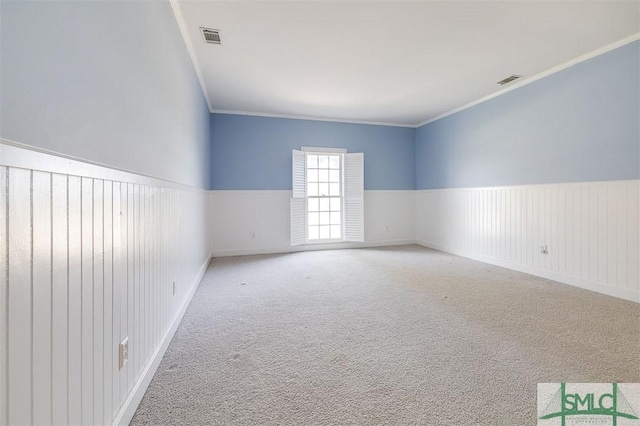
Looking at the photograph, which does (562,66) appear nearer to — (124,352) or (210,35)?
(210,35)

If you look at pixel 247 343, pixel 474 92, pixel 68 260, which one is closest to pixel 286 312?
pixel 247 343

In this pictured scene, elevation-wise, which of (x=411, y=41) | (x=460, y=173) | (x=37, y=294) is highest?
(x=411, y=41)

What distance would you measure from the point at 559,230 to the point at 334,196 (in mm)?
3439

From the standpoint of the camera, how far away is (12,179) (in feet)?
2.07

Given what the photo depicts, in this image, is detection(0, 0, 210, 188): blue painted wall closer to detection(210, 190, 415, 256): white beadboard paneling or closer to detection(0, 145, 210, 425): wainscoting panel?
detection(0, 145, 210, 425): wainscoting panel

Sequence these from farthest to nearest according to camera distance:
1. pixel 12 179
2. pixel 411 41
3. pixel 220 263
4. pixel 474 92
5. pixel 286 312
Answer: pixel 220 263 → pixel 474 92 → pixel 411 41 → pixel 286 312 → pixel 12 179

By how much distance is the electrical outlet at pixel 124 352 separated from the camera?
3.90ft

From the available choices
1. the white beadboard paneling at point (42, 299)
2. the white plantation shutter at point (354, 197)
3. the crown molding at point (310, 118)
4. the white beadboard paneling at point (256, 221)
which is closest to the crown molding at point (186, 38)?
the crown molding at point (310, 118)

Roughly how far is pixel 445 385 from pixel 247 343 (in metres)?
1.25

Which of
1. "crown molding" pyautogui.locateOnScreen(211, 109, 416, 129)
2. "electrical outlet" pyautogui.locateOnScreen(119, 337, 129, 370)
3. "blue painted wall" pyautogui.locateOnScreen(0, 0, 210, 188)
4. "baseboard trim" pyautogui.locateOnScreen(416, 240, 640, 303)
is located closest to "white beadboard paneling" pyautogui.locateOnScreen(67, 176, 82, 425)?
"blue painted wall" pyautogui.locateOnScreen(0, 0, 210, 188)

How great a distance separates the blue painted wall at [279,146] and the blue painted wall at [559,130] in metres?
1.28

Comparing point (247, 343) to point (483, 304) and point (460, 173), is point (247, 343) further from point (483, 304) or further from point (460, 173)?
point (460, 173)

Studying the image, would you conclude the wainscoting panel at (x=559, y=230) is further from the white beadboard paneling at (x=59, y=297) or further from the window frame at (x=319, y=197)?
the white beadboard paneling at (x=59, y=297)

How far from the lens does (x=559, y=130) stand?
10.6 ft
